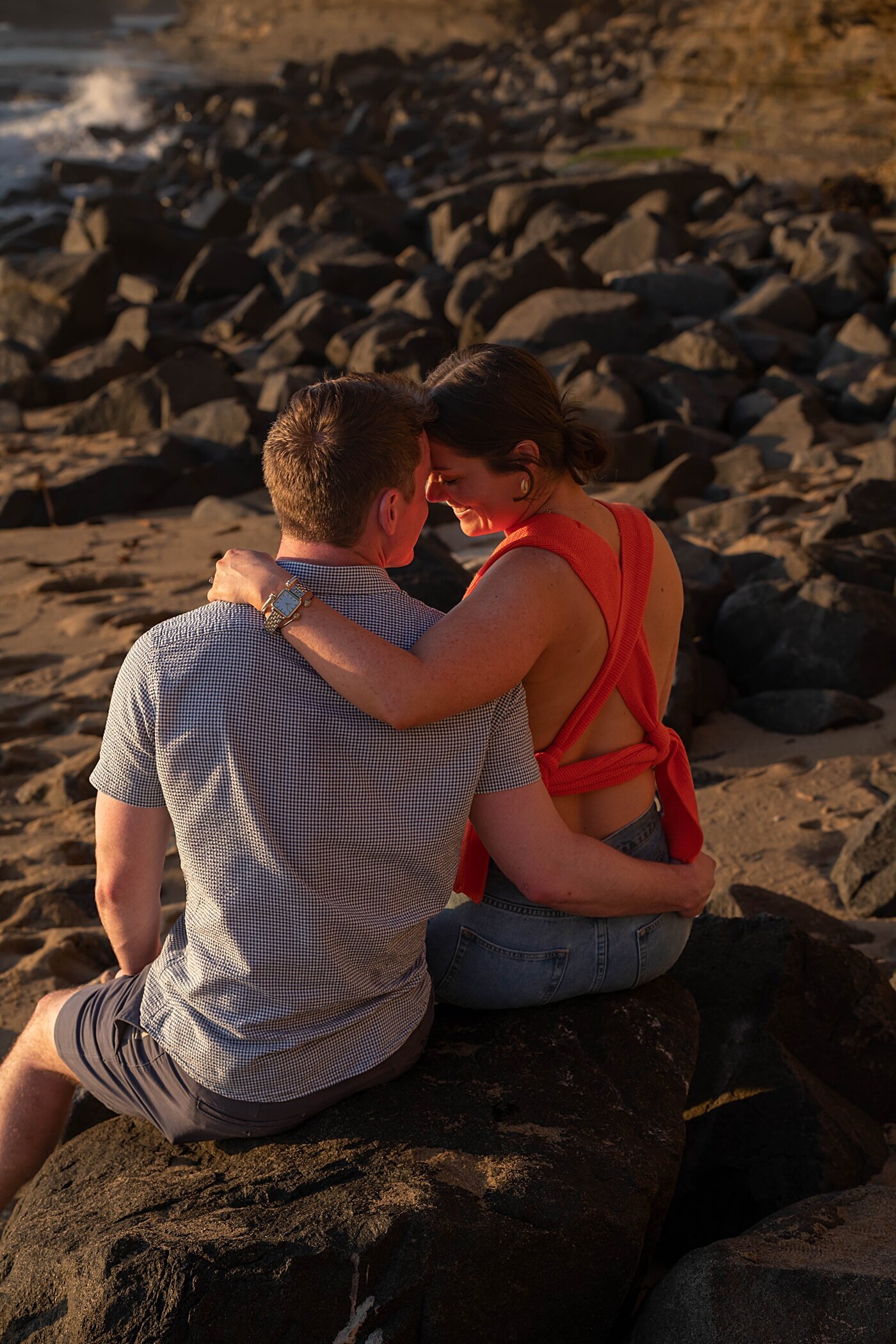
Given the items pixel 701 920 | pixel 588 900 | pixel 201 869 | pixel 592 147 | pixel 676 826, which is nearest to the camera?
pixel 201 869

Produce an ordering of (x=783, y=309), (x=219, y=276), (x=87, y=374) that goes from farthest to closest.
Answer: (x=219, y=276) < (x=87, y=374) < (x=783, y=309)

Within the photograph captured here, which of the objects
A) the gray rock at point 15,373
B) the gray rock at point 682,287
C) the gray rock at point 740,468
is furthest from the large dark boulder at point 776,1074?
the gray rock at point 15,373

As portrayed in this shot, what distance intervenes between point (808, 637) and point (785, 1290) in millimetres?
3467

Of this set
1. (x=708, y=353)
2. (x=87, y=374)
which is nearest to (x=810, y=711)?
(x=708, y=353)

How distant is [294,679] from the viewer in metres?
1.89

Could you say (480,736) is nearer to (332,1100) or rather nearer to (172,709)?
(172,709)

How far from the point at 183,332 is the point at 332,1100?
10.5 m

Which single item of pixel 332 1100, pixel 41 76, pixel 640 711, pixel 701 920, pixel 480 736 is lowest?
pixel 41 76

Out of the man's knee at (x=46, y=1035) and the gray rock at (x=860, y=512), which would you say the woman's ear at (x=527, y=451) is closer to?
the man's knee at (x=46, y=1035)

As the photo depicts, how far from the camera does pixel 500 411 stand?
218cm

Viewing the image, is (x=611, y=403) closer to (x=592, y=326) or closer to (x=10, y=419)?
(x=592, y=326)

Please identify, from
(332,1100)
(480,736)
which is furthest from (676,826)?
(332,1100)

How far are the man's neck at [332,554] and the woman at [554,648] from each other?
0.05m

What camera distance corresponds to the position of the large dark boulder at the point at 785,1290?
171 centimetres
